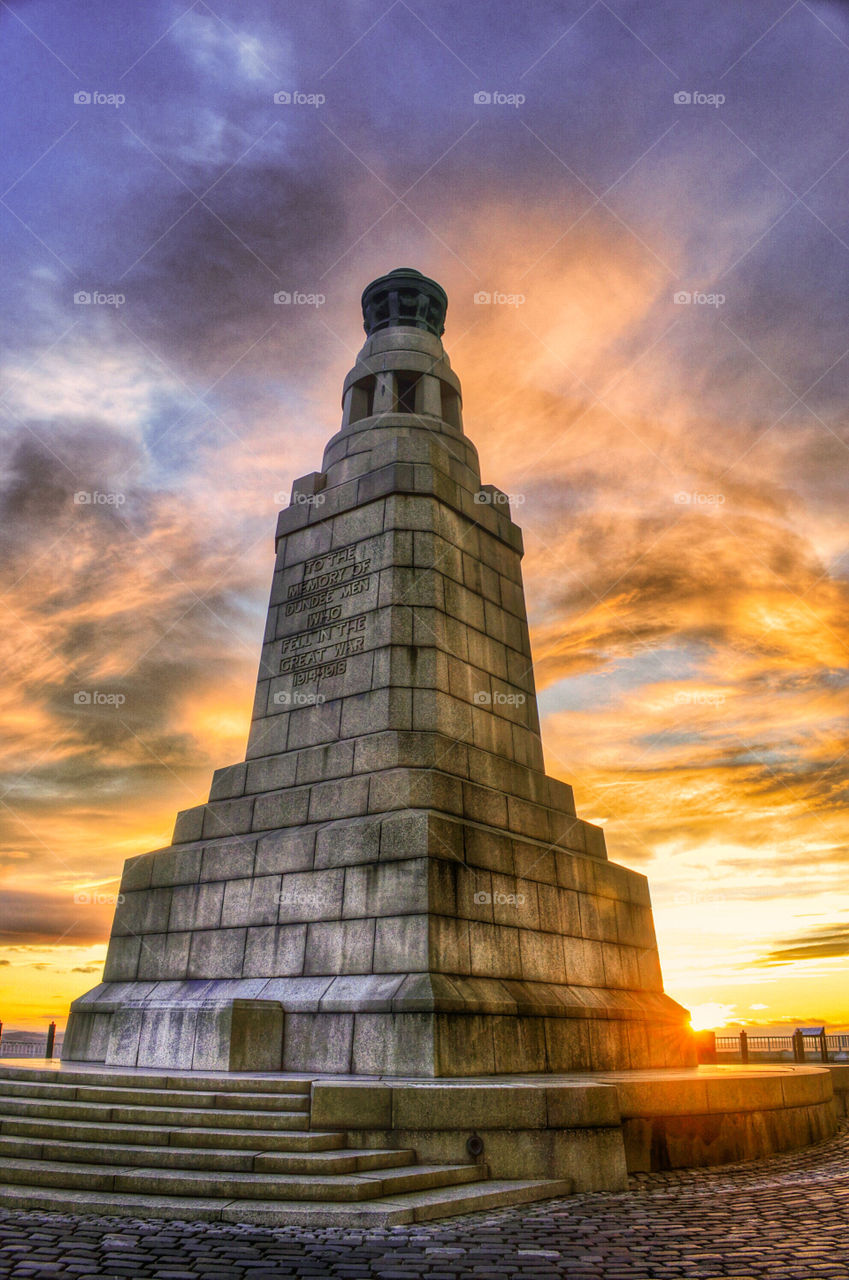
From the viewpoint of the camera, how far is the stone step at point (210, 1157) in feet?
24.6

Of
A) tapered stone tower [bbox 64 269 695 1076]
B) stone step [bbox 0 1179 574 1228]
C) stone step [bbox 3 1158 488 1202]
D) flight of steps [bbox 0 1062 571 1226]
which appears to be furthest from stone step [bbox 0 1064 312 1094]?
stone step [bbox 0 1179 574 1228]

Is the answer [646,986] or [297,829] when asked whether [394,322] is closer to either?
[297,829]

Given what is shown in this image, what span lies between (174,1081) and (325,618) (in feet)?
28.2

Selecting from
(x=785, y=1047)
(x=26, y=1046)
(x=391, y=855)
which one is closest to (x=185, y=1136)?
(x=391, y=855)

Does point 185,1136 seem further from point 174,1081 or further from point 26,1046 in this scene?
point 26,1046

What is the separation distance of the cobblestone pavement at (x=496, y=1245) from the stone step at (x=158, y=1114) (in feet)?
5.42

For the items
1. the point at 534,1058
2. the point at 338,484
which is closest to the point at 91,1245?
the point at 534,1058

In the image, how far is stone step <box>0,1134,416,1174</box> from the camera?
7504 mm

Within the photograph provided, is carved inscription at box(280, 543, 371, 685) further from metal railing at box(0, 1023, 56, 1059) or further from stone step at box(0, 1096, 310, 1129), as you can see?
metal railing at box(0, 1023, 56, 1059)

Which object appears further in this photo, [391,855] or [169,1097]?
[391,855]

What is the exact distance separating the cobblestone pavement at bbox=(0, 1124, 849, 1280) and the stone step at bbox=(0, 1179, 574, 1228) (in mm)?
136

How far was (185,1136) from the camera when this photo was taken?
8086 mm

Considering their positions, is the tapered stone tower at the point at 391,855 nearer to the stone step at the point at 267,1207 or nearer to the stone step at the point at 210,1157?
the stone step at the point at 210,1157

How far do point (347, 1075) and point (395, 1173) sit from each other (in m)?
3.11
